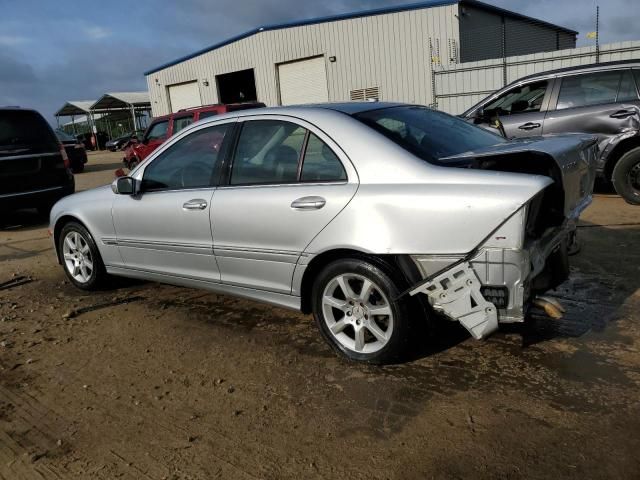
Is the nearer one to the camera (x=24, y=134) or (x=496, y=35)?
(x=24, y=134)

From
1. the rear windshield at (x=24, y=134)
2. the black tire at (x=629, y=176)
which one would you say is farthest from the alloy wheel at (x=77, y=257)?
the black tire at (x=629, y=176)

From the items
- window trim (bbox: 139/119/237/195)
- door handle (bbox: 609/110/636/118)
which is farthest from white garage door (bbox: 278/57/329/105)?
window trim (bbox: 139/119/237/195)

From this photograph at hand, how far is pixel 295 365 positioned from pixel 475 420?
1.20 metres

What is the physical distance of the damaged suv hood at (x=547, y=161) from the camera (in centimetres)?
312

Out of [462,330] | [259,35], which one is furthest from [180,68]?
[462,330]

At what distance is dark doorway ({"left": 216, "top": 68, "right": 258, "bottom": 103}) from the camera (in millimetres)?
25406

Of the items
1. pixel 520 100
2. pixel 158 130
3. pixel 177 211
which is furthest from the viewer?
pixel 158 130

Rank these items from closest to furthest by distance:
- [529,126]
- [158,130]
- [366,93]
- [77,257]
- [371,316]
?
[371,316] → [77,257] → [529,126] → [158,130] → [366,93]

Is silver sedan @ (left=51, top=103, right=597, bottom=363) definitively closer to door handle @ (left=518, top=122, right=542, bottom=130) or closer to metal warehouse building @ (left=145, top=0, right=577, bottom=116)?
door handle @ (left=518, top=122, right=542, bottom=130)

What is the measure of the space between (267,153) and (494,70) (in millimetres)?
12282

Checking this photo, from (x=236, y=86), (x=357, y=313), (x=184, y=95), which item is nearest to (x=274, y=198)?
(x=357, y=313)

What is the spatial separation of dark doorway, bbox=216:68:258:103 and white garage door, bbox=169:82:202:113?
1.30 m

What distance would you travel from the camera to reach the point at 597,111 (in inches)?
291

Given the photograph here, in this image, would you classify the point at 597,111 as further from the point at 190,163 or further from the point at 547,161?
the point at 190,163
